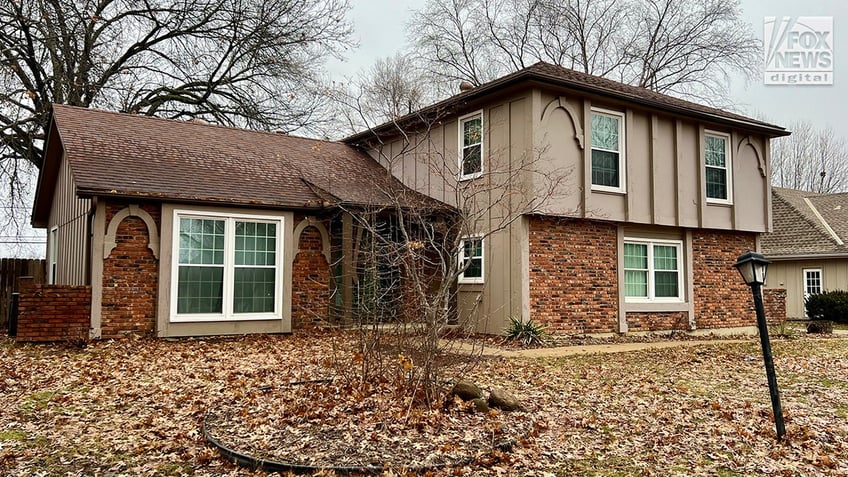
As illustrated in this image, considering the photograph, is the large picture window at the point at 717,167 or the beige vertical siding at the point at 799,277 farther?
the beige vertical siding at the point at 799,277

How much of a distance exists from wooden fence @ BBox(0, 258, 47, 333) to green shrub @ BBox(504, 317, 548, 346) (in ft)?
38.3

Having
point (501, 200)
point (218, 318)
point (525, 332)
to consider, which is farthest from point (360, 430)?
point (501, 200)

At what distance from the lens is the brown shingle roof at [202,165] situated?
1170 centimetres

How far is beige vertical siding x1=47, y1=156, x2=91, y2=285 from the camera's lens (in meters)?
12.3

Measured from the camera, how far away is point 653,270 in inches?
575

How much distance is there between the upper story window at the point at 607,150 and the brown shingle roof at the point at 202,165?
410 cm

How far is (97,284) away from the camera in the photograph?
1116 centimetres

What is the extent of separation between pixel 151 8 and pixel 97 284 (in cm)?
1301

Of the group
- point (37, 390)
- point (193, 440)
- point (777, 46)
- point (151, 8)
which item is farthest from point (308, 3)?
point (193, 440)

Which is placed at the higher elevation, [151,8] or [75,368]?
[151,8]

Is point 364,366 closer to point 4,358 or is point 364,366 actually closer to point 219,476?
point 219,476

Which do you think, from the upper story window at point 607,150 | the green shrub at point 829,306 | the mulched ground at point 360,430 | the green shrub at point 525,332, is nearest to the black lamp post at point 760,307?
the mulched ground at point 360,430

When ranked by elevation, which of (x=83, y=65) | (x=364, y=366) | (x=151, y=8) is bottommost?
(x=364, y=366)

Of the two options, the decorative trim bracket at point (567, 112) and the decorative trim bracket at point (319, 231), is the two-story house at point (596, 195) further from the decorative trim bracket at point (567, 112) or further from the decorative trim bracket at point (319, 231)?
the decorative trim bracket at point (319, 231)
